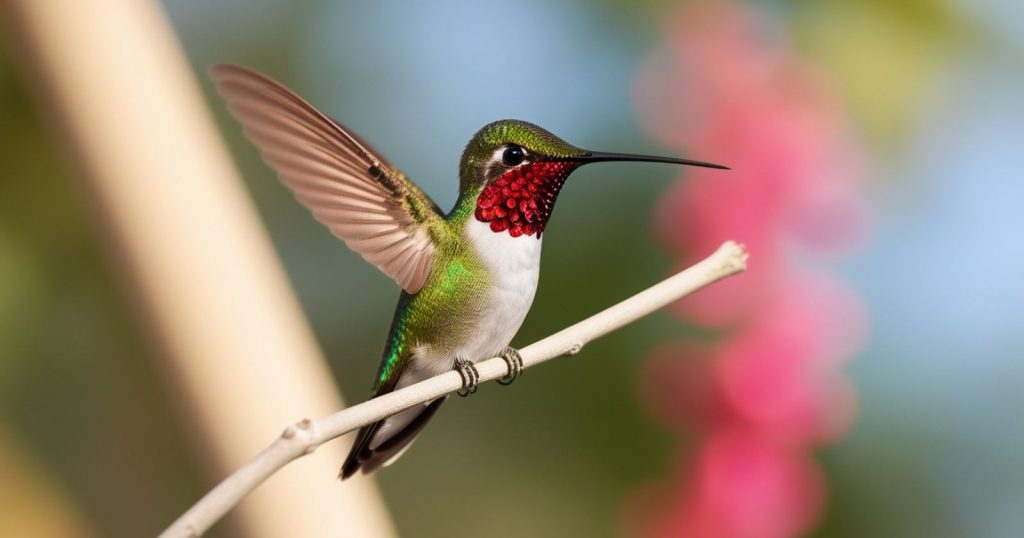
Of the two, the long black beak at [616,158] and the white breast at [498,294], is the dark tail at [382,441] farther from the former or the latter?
the long black beak at [616,158]

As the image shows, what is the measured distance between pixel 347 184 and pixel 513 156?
76mm

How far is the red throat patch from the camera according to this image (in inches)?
16.4

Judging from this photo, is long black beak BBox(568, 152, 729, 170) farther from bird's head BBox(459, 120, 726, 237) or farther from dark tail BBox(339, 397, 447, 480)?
dark tail BBox(339, 397, 447, 480)

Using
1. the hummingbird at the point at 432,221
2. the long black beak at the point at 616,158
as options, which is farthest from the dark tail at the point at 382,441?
the long black beak at the point at 616,158

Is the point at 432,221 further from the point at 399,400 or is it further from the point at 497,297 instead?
the point at 399,400

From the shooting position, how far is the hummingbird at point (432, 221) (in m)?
0.41

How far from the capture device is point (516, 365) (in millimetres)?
397

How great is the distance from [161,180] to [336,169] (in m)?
0.31

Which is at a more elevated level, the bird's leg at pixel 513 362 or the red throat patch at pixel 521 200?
the red throat patch at pixel 521 200

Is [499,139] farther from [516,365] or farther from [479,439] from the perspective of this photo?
[479,439]

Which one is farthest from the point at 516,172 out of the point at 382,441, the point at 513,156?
the point at 382,441

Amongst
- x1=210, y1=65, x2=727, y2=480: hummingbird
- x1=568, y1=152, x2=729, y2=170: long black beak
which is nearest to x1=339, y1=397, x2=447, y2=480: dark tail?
x1=210, y1=65, x2=727, y2=480: hummingbird

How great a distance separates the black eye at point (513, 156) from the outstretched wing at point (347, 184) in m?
0.05

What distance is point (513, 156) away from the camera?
0.43m
